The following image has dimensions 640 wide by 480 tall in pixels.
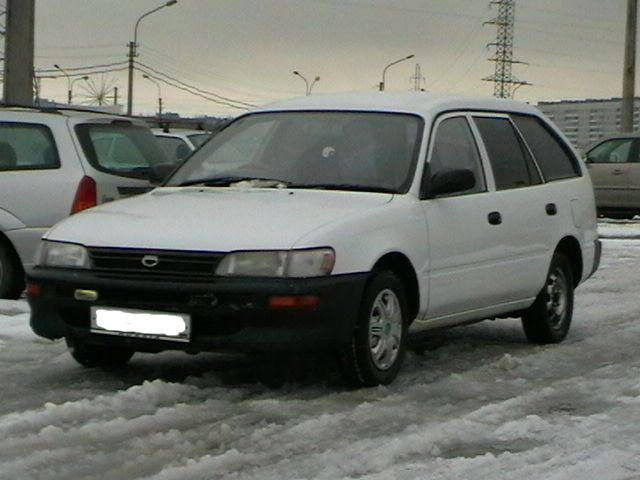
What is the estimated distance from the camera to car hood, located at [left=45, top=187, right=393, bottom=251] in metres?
6.91

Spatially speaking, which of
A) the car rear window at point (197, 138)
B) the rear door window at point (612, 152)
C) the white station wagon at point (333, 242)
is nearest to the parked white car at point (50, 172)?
the white station wagon at point (333, 242)

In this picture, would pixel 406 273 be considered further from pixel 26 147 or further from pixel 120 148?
pixel 26 147

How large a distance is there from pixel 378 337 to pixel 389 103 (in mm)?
1748

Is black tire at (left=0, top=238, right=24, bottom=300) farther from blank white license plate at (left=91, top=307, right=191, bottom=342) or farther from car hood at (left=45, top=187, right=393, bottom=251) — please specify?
blank white license plate at (left=91, top=307, right=191, bottom=342)

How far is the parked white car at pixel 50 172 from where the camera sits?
1095 cm

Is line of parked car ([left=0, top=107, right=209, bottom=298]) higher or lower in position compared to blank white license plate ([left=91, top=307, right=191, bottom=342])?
higher

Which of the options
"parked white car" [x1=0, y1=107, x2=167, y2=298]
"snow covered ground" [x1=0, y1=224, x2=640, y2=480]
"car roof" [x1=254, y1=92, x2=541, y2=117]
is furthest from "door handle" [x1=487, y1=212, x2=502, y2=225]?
"parked white car" [x1=0, y1=107, x2=167, y2=298]

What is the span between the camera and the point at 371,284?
23.8 ft

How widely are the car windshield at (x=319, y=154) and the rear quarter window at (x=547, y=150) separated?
155cm

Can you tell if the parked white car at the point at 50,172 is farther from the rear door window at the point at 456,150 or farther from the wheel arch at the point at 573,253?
the wheel arch at the point at 573,253

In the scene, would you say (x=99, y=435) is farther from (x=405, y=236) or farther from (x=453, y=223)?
(x=453, y=223)

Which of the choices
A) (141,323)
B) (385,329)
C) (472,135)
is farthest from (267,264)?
(472,135)

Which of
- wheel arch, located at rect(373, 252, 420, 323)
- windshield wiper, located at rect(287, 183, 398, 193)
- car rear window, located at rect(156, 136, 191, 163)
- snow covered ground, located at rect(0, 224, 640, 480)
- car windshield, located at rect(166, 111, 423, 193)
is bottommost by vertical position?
snow covered ground, located at rect(0, 224, 640, 480)

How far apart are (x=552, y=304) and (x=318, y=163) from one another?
2.33 meters
